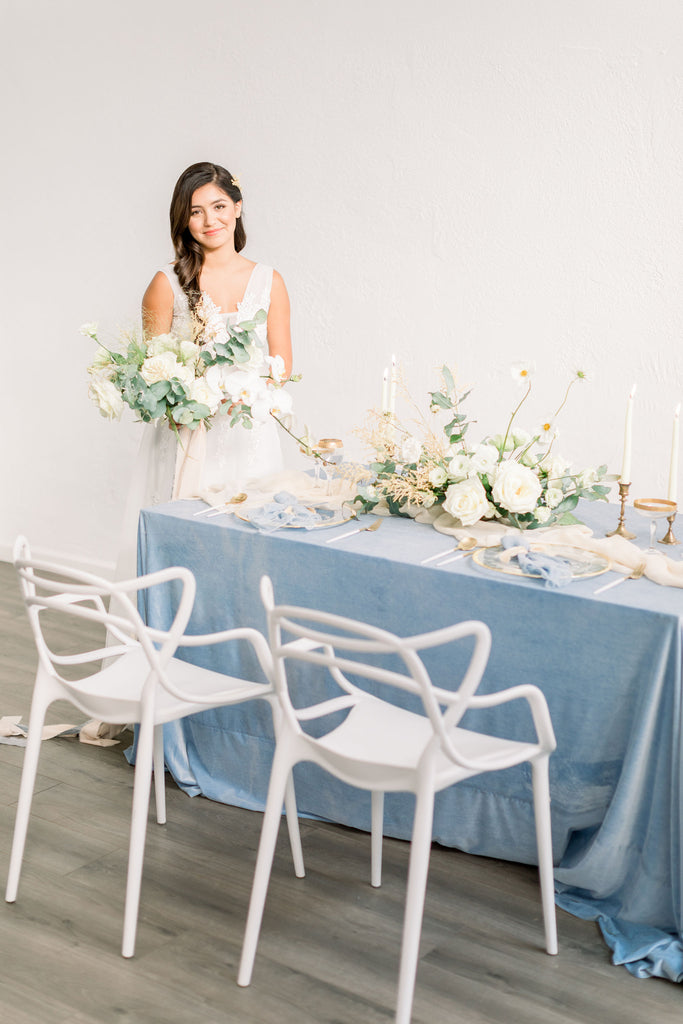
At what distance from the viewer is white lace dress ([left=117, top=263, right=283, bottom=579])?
10.6ft

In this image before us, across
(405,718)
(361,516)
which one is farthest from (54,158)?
(405,718)

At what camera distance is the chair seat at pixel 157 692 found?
214 cm

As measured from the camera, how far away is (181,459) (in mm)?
3207

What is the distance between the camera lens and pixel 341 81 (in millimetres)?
4148

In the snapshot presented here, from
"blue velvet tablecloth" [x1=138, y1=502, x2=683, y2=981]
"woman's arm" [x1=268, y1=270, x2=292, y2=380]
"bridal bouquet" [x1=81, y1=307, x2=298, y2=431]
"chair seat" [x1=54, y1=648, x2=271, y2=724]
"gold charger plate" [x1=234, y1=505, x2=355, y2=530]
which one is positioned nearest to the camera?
"blue velvet tablecloth" [x1=138, y1=502, x2=683, y2=981]

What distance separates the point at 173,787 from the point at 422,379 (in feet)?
6.66

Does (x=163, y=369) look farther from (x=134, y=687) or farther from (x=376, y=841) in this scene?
Result: (x=376, y=841)

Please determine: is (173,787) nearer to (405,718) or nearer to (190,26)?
(405,718)

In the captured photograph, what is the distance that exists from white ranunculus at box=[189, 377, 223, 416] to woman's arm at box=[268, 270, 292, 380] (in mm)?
806

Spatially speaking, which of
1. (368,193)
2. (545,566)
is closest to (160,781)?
(545,566)

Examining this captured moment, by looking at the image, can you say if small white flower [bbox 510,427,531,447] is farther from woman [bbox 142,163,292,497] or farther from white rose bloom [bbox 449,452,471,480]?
woman [bbox 142,163,292,497]

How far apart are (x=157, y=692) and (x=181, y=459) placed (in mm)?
1099

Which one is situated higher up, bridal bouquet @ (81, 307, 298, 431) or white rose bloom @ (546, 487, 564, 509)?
bridal bouquet @ (81, 307, 298, 431)

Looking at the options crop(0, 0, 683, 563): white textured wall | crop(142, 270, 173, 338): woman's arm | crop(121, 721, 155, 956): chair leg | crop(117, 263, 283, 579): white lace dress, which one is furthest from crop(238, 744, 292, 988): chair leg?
crop(0, 0, 683, 563): white textured wall
